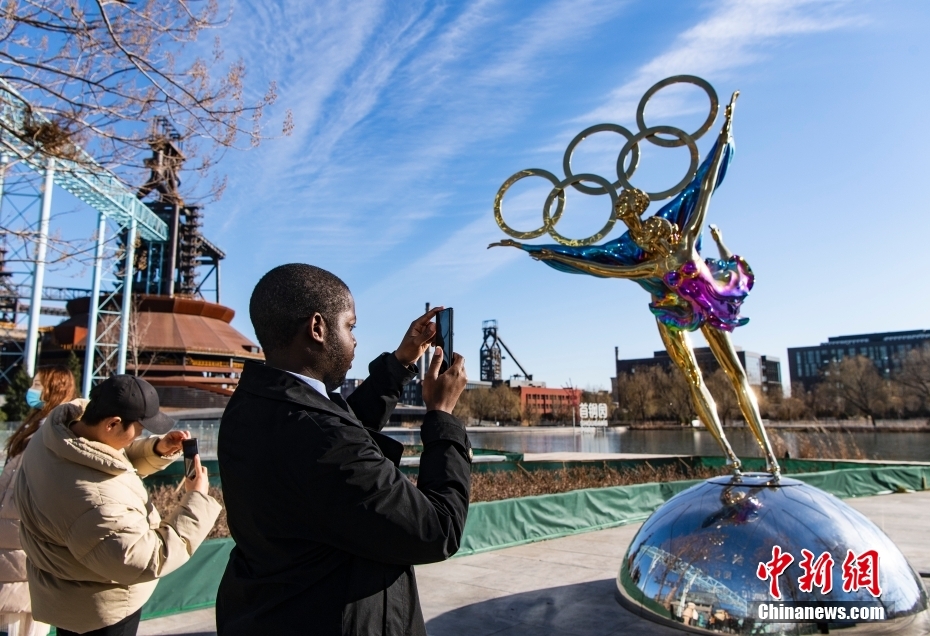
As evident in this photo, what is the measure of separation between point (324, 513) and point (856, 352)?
144m

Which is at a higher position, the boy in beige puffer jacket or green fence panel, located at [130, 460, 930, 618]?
the boy in beige puffer jacket

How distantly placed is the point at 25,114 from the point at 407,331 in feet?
21.7

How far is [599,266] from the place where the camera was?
6.50m

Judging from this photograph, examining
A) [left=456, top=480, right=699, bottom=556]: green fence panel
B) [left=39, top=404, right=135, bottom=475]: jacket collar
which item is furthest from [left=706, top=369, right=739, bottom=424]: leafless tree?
[left=39, top=404, right=135, bottom=475]: jacket collar

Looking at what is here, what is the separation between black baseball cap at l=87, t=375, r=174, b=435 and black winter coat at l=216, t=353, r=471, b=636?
4.85 ft

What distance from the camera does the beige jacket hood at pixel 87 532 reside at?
9.55 feet

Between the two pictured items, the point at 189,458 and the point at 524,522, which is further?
the point at 524,522

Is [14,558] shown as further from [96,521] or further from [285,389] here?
[285,389]

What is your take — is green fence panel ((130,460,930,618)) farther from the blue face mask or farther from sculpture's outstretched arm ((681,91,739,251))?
sculpture's outstretched arm ((681,91,739,251))

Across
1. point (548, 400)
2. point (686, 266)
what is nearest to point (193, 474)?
point (686, 266)

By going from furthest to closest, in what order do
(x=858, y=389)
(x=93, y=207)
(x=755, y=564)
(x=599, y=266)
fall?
1. (x=858, y=389)
2. (x=93, y=207)
3. (x=599, y=266)
4. (x=755, y=564)

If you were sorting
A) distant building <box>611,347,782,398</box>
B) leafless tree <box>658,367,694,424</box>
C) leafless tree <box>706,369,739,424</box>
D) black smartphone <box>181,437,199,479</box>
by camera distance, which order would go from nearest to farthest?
black smartphone <box>181,437,199,479</box> → leafless tree <box>706,369,739,424</box> → leafless tree <box>658,367,694,424</box> → distant building <box>611,347,782,398</box>

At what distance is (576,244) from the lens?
671 centimetres

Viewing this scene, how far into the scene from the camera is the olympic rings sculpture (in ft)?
22.1
